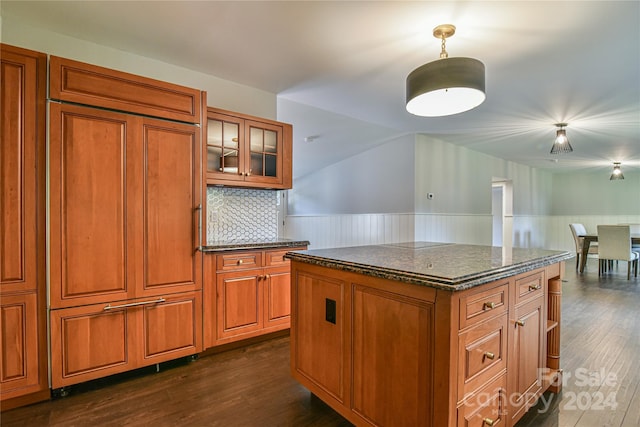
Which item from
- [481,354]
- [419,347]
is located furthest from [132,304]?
[481,354]

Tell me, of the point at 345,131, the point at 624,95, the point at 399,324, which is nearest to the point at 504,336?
the point at 399,324

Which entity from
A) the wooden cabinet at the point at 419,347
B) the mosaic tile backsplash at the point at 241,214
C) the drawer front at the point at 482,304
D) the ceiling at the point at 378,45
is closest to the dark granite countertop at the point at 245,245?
the mosaic tile backsplash at the point at 241,214

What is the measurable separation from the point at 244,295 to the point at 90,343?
40.7 inches

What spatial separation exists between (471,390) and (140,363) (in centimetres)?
200

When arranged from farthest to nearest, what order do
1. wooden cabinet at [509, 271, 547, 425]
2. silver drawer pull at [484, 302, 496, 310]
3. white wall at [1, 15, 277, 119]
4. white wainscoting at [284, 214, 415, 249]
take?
white wainscoting at [284, 214, 415, 249] < white wall at [1, 15, 277, 119] < wooden cabinet at [509, 271, 547, 425] < silver drawer pull at [484, 302, 496, 310]

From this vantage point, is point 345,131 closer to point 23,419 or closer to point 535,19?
point 535,19

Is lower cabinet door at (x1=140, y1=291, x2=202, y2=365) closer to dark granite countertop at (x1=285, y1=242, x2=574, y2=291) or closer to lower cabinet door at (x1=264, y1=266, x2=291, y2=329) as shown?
lower cabinet door at (x1=264, y1=266, x2=291, y2=329)

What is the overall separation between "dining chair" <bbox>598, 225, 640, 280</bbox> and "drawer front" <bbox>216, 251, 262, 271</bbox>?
19.7 ft

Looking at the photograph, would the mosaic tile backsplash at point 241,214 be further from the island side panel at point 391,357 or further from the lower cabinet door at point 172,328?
the island side panel at point 391,357

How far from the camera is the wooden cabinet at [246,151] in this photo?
8.66ft

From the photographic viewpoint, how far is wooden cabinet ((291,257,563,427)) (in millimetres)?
1192

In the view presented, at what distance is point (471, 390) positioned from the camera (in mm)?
1259

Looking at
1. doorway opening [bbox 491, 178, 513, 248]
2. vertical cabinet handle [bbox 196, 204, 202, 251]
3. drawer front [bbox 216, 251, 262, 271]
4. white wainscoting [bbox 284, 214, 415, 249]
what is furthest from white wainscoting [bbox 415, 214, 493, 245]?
vertical cabinet handle [bbox 196, 204, 202, 251]

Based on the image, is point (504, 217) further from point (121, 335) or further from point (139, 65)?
point (121, 335)
